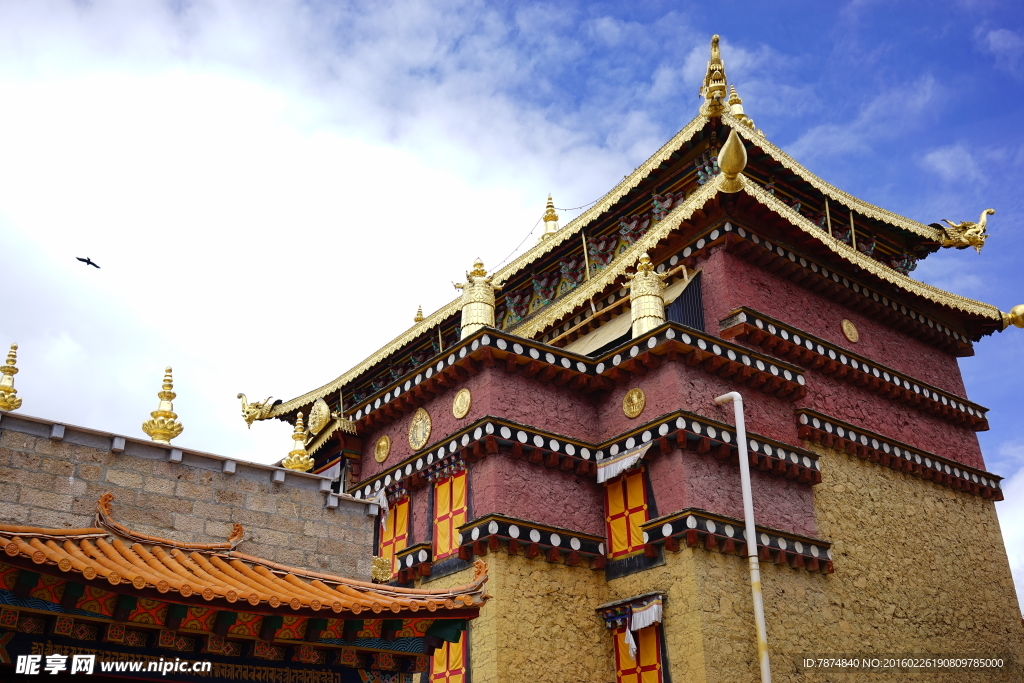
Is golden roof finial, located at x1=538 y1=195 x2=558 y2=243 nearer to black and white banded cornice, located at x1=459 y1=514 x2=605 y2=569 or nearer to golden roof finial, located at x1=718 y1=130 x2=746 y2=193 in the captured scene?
golden roof finial, located at x1=718 y1=130 x2=746 y2=193

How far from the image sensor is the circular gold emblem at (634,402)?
51.5 feet

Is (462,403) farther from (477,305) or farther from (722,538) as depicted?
(722,538)

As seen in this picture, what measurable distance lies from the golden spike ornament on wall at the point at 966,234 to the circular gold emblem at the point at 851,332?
4864 millimetres

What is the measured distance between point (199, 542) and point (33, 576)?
2527 millimetres

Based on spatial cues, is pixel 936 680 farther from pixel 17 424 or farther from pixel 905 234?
pixel 17 424

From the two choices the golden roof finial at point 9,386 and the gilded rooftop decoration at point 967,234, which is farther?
the gilded rooftop decoration at point 967,234

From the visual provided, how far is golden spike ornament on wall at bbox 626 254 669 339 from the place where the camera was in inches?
645

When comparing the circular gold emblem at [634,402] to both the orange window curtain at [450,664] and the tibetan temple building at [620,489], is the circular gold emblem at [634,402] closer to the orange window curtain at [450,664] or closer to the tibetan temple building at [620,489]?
the tibetan temple building at [620,489]

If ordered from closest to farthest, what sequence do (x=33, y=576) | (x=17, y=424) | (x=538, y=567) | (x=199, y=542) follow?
(x=33, y=576), (x=17, y=424), (x=199, y=542), (x=538, y=567)

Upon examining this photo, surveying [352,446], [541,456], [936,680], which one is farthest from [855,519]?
[352,446]

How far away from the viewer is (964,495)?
1995cm

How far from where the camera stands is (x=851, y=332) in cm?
1934

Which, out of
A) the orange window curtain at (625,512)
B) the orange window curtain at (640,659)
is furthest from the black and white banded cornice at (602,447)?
the orange window curtain at (640,659)

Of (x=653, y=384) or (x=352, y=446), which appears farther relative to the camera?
(x=352, y=446)
